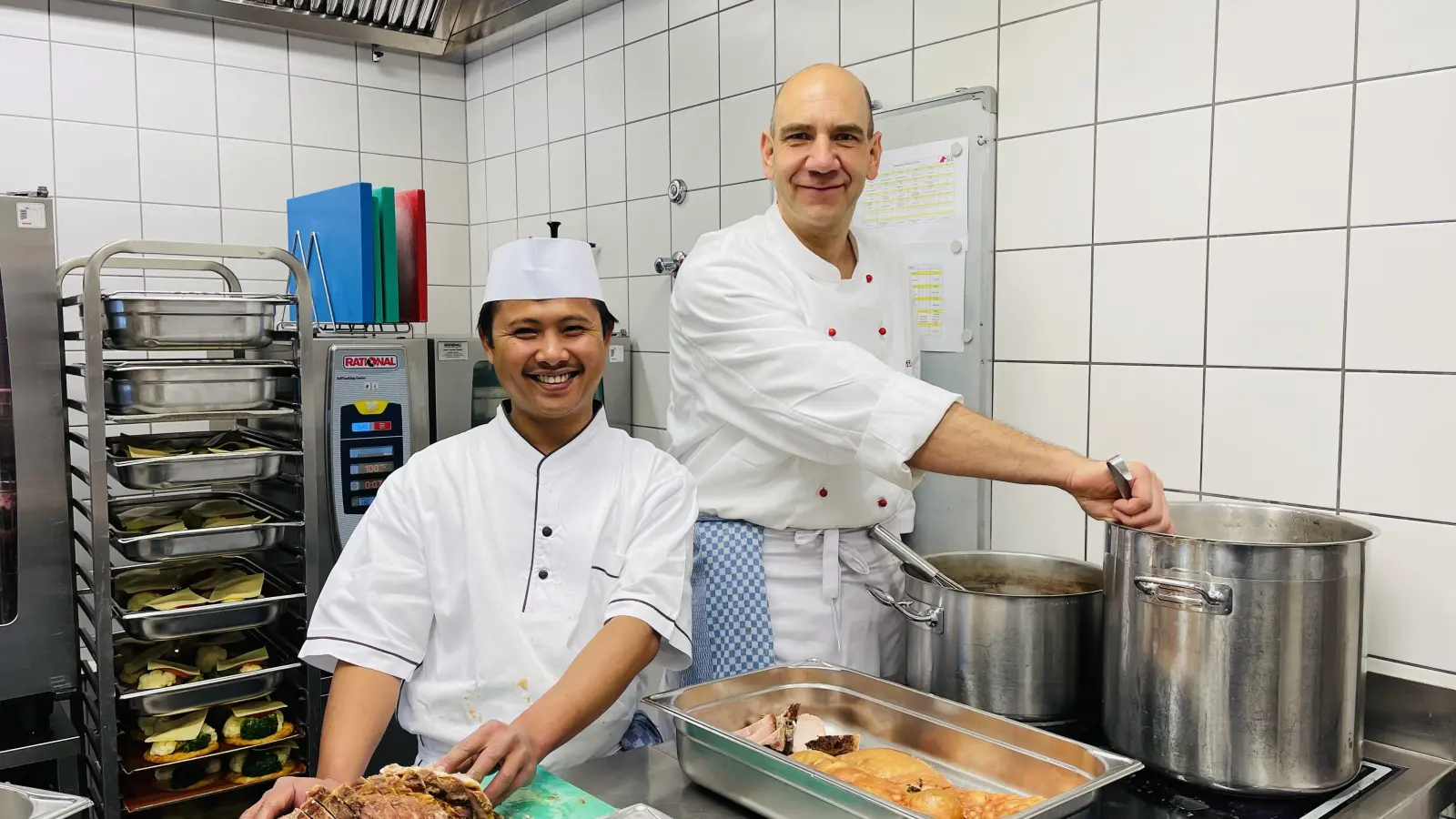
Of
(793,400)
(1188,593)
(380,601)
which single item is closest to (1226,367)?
(1188,593)

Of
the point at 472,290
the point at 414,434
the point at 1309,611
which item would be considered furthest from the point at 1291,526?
the point at 472,290

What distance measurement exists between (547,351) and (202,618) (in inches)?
52.7

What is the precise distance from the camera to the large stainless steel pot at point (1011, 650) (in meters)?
1.45

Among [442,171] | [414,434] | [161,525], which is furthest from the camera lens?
[442,171]

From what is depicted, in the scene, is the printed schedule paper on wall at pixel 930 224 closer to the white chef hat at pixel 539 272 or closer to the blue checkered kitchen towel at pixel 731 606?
the blue checkered kitchen towel at pixel 731 606

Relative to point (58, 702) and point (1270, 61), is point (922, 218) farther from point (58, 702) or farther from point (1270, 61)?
point (58, 702)

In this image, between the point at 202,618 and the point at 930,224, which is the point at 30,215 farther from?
the point at 930,224

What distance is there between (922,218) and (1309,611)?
1.14m

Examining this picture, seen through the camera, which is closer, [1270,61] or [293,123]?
[1270,61]

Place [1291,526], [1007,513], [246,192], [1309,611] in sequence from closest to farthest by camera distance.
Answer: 1. [1309,611]
2. [1291,526]
3. [1007,513]
4. [246,192]

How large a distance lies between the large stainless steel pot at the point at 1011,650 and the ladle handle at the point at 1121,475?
0.61ft

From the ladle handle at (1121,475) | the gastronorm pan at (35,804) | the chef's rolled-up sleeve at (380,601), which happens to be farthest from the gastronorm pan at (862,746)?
the gastronorm pan at (35,804)

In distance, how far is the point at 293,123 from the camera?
3.37m

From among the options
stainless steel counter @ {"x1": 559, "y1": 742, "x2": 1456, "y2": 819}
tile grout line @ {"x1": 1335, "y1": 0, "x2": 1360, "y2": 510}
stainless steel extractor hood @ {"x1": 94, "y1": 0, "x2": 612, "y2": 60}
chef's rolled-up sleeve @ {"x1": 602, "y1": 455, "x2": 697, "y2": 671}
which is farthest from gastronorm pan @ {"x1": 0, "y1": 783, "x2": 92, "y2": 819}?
stainless steel extractor hood @ {"x1": 94, "y1": 0, "x2": 612, "y2": 60}
